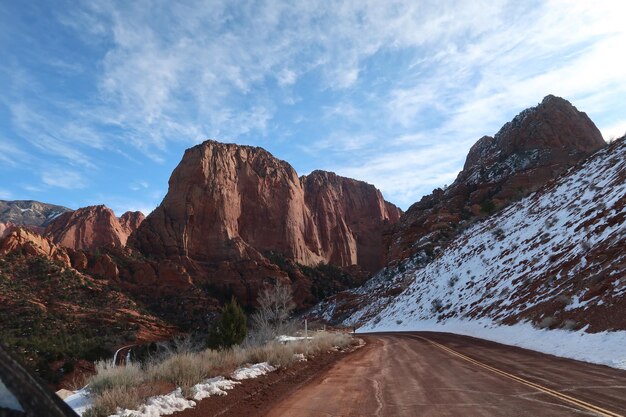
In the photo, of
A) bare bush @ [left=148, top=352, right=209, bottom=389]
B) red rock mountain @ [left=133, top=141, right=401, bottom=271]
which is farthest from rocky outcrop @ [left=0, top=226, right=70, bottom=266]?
bare bush @ [left=148, top=352, right=209, bottom=389]

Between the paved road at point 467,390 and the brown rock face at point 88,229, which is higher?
the brown rock face at point 88,229

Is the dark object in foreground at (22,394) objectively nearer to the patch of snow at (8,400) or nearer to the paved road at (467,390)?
the patch of snow at (8,400)

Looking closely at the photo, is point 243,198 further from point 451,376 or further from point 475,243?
point 451,376

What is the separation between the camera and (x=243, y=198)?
4395 inches

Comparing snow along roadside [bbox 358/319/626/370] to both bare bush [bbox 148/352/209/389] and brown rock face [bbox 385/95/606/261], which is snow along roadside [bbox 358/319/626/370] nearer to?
bare bush [bbox 148/352/209/389]

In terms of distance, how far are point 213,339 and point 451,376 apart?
2630cm

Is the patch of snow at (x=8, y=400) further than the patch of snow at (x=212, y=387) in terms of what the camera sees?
No

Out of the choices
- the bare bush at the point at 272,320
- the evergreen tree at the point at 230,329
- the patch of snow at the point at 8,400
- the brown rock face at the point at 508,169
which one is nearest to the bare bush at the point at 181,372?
the patch of snow at the point at 8,400

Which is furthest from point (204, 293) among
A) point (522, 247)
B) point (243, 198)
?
point (522, 247)

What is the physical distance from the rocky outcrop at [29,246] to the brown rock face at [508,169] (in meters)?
53.4

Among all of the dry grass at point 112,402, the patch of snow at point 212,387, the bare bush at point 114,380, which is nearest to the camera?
the dry grass at point 112,402

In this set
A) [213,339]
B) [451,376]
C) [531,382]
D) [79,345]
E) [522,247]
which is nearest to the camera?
[531,382]

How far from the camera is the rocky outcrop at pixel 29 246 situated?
5719cm

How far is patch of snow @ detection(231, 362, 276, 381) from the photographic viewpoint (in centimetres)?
1169
